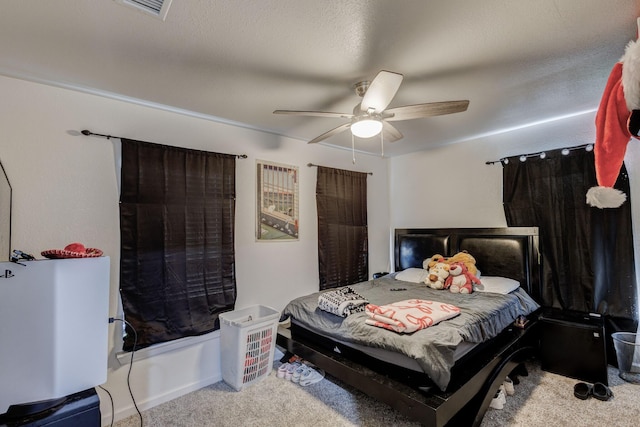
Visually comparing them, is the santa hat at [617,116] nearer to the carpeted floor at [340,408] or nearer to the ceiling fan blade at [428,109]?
the ceiling fan blade at [428,109]

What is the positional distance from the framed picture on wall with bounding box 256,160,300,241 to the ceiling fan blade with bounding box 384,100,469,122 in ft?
5.13

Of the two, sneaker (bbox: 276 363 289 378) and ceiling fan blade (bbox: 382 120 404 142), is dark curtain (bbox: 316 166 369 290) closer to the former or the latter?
sneaker (bbox: 276 363 289 378)

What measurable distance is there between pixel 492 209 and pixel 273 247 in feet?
8.53

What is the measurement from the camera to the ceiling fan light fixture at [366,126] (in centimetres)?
198

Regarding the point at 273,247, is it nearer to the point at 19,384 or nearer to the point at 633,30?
the point at 19,384

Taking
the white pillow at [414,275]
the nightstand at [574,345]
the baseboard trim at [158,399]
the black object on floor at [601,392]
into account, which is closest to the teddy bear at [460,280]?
the white pillow at [414,275]

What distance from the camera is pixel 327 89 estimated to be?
2.22 meters

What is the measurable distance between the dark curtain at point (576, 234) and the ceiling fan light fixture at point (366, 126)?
7.01 feet

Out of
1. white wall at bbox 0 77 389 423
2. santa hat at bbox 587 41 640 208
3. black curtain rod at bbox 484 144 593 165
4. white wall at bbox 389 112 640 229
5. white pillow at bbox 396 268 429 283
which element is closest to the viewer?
santa hat at bbox 587 41 640 208

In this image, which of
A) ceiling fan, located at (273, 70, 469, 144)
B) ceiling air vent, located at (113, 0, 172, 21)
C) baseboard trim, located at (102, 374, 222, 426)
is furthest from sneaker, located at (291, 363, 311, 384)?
ceiling air vent, located at (113, 0, 172, 21)

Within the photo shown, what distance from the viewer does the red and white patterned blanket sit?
1.91 metres

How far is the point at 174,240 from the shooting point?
2.50 metres

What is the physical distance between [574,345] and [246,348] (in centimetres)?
281

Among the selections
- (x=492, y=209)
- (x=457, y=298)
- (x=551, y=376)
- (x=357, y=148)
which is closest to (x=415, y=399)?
(x=457, y=298)
